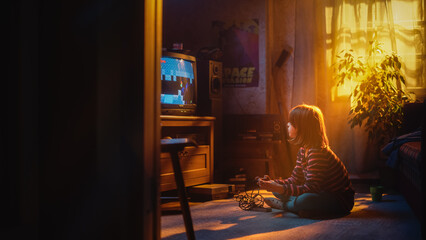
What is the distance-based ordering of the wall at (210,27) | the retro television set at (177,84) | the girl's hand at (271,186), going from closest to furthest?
the girl's hand at (271,186)
the retro television set at (177,84)
the wall at (210,27)

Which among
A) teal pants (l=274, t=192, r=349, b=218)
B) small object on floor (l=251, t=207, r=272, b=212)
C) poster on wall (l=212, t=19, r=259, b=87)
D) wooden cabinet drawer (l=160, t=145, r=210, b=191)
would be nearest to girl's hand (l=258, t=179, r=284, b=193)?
teal pants (l=274, t=192, r=349, b=218)

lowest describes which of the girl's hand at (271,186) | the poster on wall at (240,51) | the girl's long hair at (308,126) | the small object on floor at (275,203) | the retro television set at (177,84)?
the small object on floor at (275,203)

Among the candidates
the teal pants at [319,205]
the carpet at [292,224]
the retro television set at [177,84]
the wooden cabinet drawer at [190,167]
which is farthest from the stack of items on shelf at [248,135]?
the teal pants at [319,205]

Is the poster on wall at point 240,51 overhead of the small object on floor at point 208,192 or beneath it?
overhead

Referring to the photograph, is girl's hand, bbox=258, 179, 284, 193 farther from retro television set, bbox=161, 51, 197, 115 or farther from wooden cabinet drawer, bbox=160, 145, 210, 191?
retro television set, bbox=161, 51, 197, 115

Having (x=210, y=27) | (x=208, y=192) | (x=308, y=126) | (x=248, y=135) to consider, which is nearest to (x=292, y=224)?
(x=308, y=126)

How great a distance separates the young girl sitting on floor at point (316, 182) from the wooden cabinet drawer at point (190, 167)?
0.80 meters

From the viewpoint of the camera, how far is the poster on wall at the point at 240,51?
188 inches

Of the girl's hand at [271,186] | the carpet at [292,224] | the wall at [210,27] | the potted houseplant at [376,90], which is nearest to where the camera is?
the carpet at [292,224]

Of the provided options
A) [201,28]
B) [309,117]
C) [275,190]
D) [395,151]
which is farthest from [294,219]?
[201,28]

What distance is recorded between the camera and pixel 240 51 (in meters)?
4.83

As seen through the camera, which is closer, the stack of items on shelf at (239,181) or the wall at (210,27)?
the stack of items on shelf at (239,181)

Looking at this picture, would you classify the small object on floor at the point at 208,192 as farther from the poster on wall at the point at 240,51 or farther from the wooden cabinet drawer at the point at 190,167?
the poster on wall at the point at 240,51

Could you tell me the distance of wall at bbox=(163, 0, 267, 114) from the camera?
476 cm
